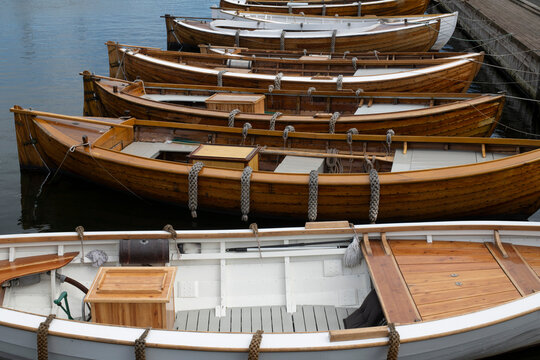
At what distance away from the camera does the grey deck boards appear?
7.07 metres

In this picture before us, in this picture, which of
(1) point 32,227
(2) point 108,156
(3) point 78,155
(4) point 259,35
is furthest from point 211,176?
(4) point 259,35

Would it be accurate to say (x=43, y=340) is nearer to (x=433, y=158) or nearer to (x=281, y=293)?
Result: (x=281, y=293)

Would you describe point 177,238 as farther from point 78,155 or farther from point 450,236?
point 78,155

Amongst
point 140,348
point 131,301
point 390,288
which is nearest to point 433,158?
point 390,288

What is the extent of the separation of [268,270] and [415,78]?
9.76 meters

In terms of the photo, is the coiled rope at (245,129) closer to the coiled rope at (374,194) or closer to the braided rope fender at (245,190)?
the braided rope fender at (245,190)

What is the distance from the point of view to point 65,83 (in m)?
22.4

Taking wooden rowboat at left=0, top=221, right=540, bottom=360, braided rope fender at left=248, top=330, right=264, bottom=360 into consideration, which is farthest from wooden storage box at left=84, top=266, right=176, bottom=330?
braided rope fender at left=248, top=330, right=264, bottom=360

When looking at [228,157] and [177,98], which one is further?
[177,98]

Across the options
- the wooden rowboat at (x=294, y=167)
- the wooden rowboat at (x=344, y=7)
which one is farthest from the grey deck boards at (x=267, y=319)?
the wooden rowboat at (x=344, y=7)

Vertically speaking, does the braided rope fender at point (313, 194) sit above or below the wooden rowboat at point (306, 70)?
below

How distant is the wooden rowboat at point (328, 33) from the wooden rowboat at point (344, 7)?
3.65 metres

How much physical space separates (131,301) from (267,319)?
1842 mm

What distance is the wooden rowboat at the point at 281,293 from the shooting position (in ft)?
19.1
